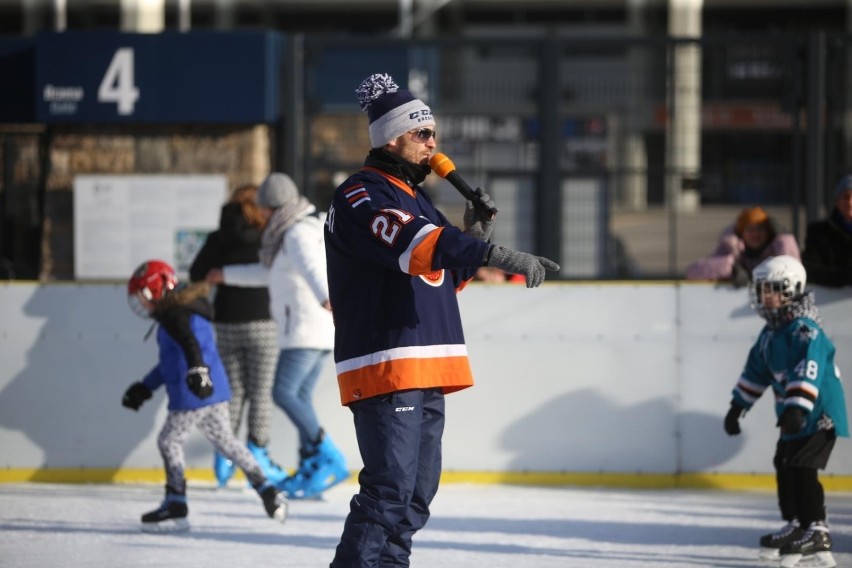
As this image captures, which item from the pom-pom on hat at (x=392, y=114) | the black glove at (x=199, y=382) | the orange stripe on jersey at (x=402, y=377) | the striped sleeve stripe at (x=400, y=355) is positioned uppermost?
the pom-pom on hat at (x=392, y=114)

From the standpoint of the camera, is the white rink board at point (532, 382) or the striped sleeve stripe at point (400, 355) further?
the white rink board at point (532, 382)

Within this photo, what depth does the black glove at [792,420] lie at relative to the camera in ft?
18.4

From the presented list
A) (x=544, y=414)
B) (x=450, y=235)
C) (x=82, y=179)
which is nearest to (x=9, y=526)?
(x=544, y=414)

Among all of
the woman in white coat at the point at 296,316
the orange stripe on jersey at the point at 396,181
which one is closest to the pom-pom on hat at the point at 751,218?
the woman in white coat at the point at 296,316

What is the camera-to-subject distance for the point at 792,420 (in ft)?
18.4

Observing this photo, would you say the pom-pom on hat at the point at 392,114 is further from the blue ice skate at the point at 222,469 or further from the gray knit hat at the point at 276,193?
the blue ice skate at the point at 222,469

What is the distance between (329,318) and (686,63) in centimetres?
488

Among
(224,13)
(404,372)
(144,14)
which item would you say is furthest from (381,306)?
(224,13)

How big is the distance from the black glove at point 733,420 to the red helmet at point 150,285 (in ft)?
7.86

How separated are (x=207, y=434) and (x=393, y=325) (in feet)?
8.32

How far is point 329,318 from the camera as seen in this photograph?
707 centimetres

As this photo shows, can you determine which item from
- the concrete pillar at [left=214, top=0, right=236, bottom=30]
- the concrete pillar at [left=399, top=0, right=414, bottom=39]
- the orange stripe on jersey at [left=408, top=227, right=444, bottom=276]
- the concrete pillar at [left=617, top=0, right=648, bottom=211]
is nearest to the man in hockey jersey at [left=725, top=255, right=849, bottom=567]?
the orange stripe on jersey at [left=408, top=227, right=444, bottom=276]

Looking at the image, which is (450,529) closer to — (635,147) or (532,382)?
(532,382)

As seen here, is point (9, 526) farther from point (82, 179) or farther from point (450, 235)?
point (82, 179)
